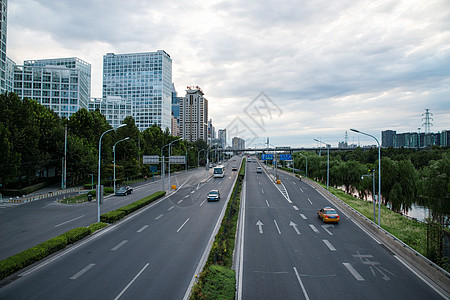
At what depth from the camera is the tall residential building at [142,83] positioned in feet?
492

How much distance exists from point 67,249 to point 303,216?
66.8 feet

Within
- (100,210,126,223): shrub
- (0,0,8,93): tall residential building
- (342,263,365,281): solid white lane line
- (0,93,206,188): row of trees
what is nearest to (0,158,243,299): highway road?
(100,210,126,223): shrub

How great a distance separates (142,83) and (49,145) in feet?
362

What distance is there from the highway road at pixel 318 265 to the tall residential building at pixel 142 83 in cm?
13459

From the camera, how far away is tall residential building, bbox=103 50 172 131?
492ft

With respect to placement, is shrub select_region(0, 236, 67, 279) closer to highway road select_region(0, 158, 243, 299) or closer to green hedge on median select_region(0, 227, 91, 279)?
green hedge on median select_region(0, 227, 91, 279)

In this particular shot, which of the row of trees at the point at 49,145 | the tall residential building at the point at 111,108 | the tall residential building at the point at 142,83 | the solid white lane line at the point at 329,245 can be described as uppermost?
the tall residential building at the point at 142,83

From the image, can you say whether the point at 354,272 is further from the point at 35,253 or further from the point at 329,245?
the point at 35,253

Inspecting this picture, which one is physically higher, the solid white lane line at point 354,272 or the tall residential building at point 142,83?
the tall residential building at point 142,83

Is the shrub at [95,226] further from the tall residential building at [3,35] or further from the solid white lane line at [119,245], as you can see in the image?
the tall residential building at [3,35]

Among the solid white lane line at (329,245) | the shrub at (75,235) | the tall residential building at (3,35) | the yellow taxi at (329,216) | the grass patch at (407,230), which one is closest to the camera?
the solid white lane line at (329,245)

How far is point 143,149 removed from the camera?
242 feet

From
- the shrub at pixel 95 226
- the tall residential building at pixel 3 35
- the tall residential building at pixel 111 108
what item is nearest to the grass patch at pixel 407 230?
the shrub at pixel 95 226

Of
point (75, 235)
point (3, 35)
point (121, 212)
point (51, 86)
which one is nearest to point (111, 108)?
point (51, 86)
